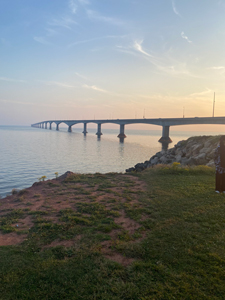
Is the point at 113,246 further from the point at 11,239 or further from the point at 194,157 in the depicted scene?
the point at 194,157

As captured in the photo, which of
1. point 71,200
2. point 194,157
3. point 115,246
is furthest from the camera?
point 194,157

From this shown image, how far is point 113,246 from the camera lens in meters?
5.03

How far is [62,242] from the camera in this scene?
210 inches

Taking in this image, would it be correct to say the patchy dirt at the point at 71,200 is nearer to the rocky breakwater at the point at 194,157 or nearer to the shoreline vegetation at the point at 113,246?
the shoreline vegetation at the point at 113,246

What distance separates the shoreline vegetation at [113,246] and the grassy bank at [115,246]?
0.02 m

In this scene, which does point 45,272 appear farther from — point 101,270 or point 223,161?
point 223,161

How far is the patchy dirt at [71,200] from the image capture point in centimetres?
559

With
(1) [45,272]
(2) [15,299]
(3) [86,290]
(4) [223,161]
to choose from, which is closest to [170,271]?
(3) [86,290]

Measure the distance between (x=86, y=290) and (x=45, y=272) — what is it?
1002mm

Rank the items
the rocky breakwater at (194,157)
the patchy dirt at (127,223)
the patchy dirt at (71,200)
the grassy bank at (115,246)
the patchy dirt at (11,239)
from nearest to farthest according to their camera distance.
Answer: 1. the grassy bank at (115,246)
2. the patchy dirt at (11,239)
3. the patchy dirt at (71,200)
4. the patchy dirt at (127,223)
5. the rocky breakwater at (194,157)

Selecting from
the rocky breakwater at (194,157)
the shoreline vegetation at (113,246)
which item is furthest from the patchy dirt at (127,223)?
the rocky breakwater at (194,157)

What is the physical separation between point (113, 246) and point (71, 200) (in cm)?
428

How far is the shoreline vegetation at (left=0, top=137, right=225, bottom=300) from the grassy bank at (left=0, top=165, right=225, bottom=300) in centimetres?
2

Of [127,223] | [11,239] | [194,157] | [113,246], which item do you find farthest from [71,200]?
[194,157]
